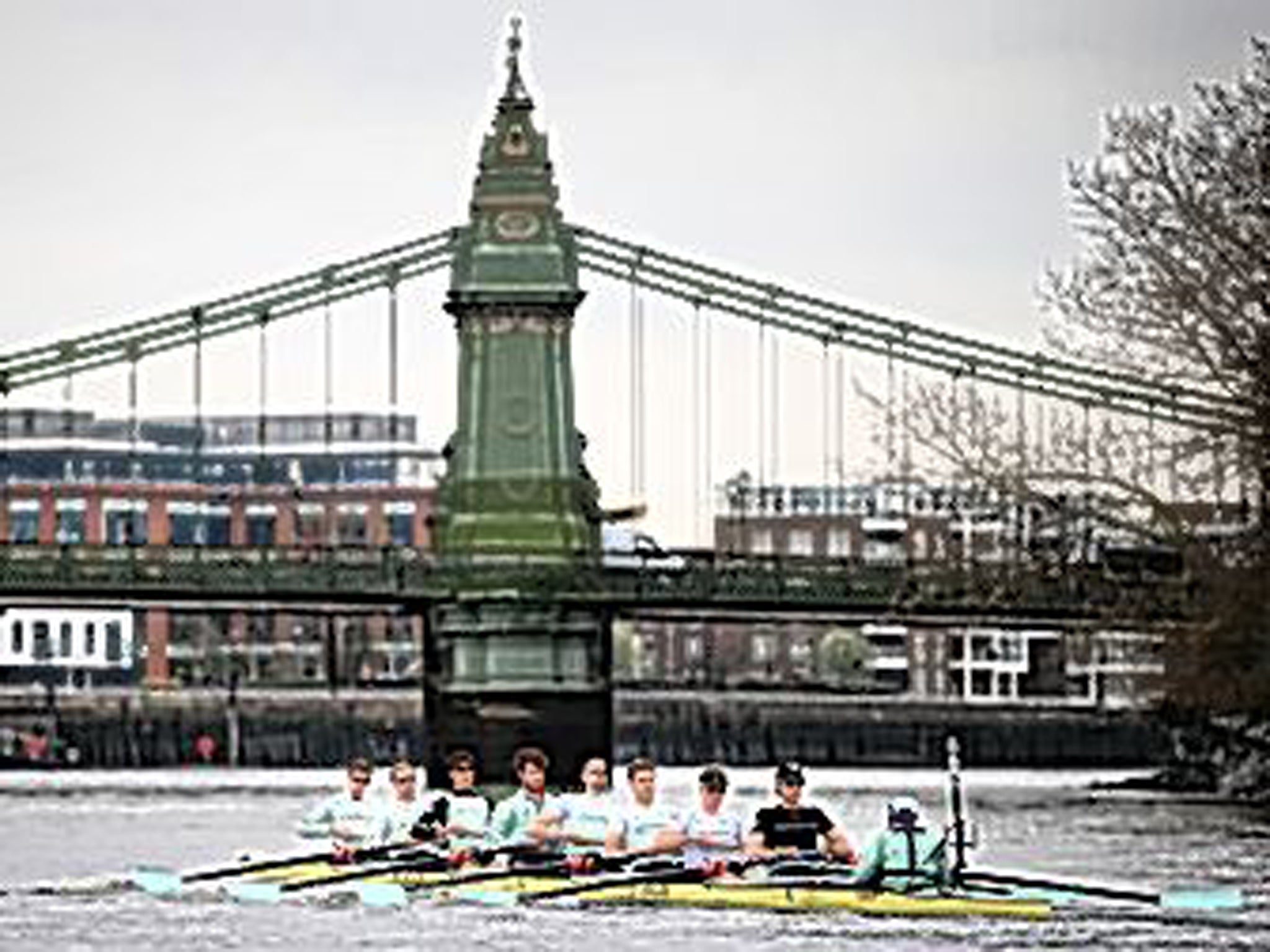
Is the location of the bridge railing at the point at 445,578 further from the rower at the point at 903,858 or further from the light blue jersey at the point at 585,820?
the rower at the point at 903,858

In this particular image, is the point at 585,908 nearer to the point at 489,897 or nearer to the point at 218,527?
the point at 489,897

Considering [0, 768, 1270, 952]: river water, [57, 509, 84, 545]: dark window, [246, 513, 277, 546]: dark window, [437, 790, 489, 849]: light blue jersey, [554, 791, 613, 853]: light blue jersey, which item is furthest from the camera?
[246, 513, 277, 546]: dark window

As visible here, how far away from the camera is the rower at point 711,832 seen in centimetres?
4716

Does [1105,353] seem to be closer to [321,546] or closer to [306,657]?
[321,546]

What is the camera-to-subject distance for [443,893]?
48688 millimetres

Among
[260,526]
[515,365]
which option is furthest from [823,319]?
[260,526]

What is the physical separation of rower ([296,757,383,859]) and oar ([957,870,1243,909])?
6.75 metres

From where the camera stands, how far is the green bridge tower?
296 feet

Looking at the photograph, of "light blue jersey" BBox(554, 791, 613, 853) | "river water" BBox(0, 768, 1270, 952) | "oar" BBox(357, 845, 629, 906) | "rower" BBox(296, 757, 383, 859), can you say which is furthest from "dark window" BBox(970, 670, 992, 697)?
"oar" BBox(357, 845, 629, 906)

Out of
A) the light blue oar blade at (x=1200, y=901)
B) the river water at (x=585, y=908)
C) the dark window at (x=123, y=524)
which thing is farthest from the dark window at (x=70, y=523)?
the light blue oar blade at (x=1200, y=901)

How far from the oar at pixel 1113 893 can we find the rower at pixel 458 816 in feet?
17.7

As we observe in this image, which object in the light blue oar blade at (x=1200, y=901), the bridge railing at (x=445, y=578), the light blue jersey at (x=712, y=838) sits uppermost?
the bridge railing at (x=445, y=578)

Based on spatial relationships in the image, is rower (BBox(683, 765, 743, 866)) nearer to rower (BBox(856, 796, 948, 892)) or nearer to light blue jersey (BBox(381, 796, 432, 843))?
rower (BBox(856, 796, 948, 892))

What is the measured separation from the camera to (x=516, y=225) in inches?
3585
